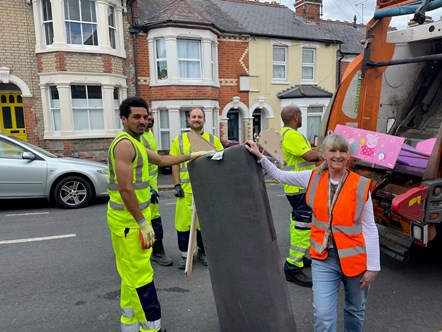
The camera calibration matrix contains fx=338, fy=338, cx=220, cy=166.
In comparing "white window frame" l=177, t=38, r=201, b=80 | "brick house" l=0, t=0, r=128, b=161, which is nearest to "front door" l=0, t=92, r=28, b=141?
"brick house" l=0, t=0, r=128, b=161

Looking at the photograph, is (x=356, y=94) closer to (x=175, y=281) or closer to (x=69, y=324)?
(x=175, y=281)

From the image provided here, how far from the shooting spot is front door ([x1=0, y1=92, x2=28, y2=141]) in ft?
39.7

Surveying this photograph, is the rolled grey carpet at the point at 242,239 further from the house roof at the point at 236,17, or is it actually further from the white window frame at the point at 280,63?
the white window frame at the point at 280,63

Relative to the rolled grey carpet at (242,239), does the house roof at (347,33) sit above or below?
above

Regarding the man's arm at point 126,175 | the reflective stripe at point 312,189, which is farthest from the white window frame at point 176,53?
the reflective stripe at point 312,189

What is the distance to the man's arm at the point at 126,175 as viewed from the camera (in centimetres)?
223

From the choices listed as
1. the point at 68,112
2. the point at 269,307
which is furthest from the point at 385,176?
the point at 68,112

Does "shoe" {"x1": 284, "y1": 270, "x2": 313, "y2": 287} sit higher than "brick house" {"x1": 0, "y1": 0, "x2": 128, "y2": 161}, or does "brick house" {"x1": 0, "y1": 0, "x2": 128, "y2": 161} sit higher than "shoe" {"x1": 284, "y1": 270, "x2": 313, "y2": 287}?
"brick house" {"x1": 0, "y1": 0, "x2": 128, "y2": 161}

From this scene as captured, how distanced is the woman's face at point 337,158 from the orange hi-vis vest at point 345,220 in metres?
0.07

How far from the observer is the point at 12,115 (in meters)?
12.2

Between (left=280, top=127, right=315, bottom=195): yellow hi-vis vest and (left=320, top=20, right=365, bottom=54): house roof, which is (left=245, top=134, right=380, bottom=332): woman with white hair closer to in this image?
(left=280, top=127, right=315, bottom=195): yellow hi-vis vest

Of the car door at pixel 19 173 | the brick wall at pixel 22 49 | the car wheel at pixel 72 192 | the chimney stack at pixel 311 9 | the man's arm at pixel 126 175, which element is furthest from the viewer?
the chimney stack at pixel 311 9

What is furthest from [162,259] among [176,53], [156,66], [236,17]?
[236,17]

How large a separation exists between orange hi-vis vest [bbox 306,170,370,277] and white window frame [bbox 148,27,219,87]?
Result: 11710 mm
